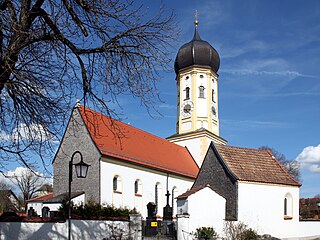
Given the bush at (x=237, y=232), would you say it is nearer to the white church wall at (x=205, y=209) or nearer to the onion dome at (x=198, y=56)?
the white church wall at (x=205, y=209)

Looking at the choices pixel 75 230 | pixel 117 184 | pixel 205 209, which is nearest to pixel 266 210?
pixel 205 209

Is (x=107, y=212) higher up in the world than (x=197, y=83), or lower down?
lower down

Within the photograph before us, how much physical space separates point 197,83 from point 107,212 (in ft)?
82.6

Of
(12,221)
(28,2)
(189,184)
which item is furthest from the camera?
(189,184)

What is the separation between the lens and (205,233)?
19.3 metres

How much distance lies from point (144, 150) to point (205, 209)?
12.1 meters

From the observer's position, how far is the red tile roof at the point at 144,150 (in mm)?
27873

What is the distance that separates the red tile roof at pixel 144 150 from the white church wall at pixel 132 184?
57 centimetres

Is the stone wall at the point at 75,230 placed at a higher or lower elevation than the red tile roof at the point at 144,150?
lower

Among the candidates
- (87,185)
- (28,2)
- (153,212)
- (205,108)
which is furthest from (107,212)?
(205,108)

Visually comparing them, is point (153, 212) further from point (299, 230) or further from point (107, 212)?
point (299, 230)

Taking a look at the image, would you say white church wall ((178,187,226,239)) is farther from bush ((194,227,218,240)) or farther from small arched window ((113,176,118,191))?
small arched window ((113,176,118,191))

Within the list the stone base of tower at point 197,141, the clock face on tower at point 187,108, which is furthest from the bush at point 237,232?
the clock face on tower at point 187,108

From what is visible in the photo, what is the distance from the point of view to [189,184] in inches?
1433
